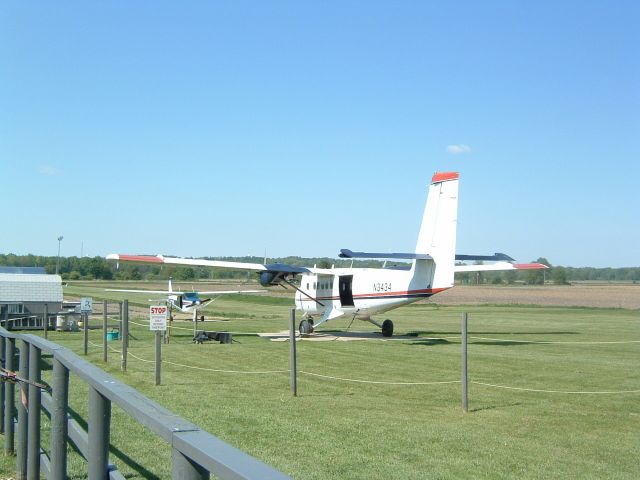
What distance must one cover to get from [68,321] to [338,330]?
34.9ft

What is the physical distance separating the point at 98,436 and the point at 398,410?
751 centimetres

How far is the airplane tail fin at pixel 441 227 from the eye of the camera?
925 inches

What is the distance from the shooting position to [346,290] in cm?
2791

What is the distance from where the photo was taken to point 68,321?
2955 centimetres

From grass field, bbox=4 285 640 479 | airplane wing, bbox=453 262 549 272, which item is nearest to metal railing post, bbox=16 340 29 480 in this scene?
grass field, bbox=4 285 640 479

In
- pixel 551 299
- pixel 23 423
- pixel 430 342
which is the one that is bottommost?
pixel 551 299

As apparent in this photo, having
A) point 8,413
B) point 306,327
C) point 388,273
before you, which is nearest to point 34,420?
point 8,413

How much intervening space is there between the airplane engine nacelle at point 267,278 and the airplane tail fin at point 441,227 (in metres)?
5.92

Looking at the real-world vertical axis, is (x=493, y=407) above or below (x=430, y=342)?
above

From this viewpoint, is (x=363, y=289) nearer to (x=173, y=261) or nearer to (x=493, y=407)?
(x=173, y=261)

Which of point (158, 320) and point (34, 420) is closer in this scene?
point (34, 420)

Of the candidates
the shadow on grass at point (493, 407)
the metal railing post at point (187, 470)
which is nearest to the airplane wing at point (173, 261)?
the shadow on grass at point (493, 407)

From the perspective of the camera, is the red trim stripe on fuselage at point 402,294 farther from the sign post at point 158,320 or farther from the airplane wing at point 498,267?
the sign post at point 158,320

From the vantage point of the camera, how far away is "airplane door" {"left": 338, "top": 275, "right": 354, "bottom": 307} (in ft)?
90.9
